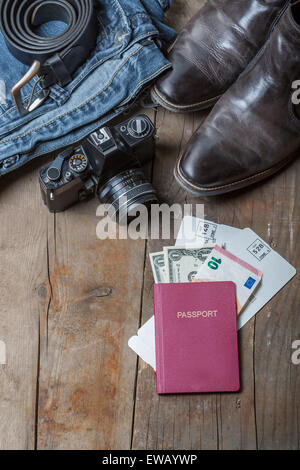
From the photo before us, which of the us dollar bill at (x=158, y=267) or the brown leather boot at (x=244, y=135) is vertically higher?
the brown leather boot at (x=244, y=135)

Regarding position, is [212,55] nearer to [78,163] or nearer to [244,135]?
[244,135]

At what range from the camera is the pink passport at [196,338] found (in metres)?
1.02

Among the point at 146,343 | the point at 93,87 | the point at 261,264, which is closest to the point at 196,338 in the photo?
the point at 146,343

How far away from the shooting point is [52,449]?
100 centimetres

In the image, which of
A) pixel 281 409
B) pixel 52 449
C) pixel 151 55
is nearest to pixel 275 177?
pixel 151 55

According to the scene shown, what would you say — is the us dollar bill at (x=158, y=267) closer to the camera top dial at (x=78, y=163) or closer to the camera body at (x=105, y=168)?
the camera body at (x=105, y=168)

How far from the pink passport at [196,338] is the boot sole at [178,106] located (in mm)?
392

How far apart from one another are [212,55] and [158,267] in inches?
18.9

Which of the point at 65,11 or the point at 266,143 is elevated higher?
the point at 65,11

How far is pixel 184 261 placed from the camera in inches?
42.8

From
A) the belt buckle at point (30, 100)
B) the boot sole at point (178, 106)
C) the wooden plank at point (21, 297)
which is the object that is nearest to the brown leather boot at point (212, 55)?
the boot sole at point (178, 106)

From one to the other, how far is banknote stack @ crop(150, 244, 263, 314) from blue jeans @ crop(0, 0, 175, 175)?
1.11ft

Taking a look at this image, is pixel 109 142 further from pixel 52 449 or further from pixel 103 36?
pixel 52 449
